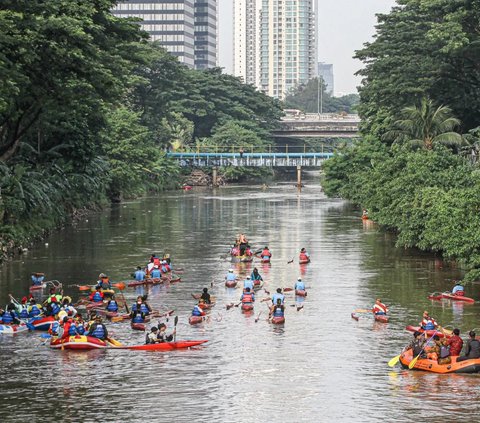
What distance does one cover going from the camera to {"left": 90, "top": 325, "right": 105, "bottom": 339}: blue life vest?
38812 millimetres

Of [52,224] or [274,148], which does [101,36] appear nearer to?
[52,224]

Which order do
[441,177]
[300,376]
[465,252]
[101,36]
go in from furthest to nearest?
[441,177] → [101,36] → [465,252] → [300,376]

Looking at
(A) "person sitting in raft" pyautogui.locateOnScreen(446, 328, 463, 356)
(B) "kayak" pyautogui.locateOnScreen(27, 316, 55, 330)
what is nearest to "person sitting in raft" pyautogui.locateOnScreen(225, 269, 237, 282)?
(B) "kayak" pyautogui.locateOnScreen(27, 316, 55, 330)

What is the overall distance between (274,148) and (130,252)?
4992 inches

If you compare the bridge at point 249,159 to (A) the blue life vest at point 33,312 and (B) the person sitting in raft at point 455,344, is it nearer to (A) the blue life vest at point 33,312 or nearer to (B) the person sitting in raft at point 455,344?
(A) the blue life vest at point 33,312

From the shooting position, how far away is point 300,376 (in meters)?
35.0

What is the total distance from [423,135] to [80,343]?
163 ft

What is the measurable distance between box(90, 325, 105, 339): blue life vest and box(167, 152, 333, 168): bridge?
127 meters

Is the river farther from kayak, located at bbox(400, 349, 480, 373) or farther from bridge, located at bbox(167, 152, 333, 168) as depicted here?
bridge, located at bbox(167, 152, 333, 168)

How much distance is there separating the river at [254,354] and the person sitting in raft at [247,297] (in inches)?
24.1

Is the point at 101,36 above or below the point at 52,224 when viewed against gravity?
above

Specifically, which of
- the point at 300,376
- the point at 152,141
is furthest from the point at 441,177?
the point at 152,141

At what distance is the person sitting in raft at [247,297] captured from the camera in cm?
4699

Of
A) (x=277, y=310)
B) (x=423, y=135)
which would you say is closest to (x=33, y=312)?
(x=277, y=310)
